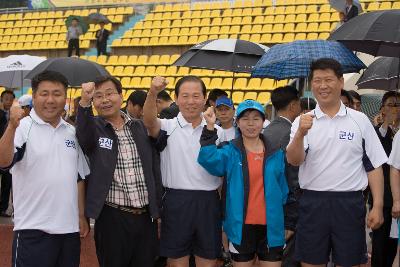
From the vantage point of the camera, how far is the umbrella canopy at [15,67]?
33.1 feet

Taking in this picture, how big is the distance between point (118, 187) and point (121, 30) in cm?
1851

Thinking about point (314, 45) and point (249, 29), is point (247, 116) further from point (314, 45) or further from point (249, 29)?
point (249, 29)

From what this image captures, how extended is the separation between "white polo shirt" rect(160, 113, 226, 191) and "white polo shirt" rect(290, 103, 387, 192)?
74 cm

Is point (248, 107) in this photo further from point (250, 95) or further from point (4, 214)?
point (250, 95)

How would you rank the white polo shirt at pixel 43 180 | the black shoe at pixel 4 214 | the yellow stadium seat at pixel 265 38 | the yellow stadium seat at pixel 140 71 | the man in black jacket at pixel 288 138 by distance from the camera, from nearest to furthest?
the white polo shirt at pixel 43 180 < the man in black jacket at pixel 288 138 < the black shoe at pixel 4 214 < the yellow stadium seat at pixel 265 38 < the yellow stadium seat at pixel 140 71

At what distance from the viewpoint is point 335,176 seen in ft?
13.9

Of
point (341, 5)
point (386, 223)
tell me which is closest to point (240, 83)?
point (341, 5)

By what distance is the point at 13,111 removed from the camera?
362 centimetres

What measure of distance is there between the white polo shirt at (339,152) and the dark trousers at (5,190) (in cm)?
581

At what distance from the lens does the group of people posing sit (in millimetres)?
3992

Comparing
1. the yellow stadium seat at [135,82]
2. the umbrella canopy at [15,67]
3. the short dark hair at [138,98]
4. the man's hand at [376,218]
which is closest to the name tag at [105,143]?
the man's hand at [376,218]

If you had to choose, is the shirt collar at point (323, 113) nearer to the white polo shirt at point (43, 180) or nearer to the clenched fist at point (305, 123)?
the clenched fist at point (305, 123)

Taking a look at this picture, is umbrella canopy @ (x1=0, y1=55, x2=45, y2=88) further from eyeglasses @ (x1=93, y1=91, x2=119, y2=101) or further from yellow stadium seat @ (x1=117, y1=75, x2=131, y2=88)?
yellow stadium seat @ (x1=117, y1=75, x2=131, y2=88)

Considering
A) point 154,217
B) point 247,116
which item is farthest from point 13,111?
point 247,116
